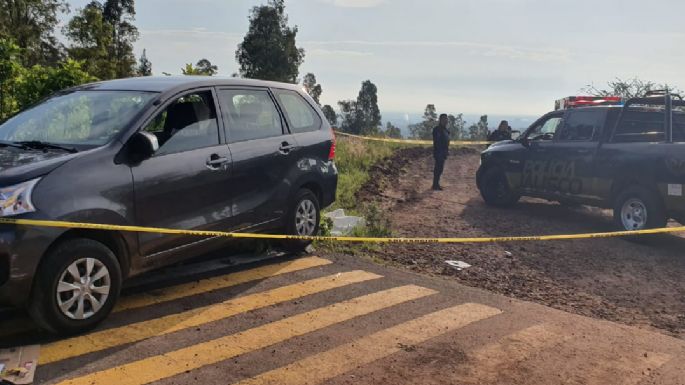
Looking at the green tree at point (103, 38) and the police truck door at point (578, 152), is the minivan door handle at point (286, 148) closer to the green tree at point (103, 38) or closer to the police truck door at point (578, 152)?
the police truck door at point (578, 152)

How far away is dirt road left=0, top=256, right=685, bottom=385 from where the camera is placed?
3799 millimetres

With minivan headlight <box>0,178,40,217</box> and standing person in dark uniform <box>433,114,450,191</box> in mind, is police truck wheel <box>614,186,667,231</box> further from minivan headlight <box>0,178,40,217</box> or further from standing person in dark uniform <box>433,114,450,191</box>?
minivan headlight <box>0,178,40,217</box>

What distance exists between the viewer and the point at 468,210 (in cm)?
1098

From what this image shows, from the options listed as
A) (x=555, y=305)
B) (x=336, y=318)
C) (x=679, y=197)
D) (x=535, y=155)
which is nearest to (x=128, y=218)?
(x=336, y=318)

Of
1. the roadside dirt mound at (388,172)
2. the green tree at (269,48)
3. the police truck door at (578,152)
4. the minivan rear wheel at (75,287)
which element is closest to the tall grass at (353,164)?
the roadside dirt mound at (388,172)

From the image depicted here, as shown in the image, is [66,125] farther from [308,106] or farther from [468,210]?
[468,210]

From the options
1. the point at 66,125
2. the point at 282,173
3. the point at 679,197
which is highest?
the point at 66,125

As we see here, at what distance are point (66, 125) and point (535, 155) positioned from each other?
26.7ft

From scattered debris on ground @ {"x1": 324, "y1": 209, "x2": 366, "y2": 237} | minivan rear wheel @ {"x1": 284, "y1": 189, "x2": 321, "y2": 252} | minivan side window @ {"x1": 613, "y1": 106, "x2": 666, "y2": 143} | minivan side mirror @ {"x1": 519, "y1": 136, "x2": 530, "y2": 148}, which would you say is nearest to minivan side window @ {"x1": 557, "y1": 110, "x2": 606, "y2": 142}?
minivan side window @ {"x1": 613, "y1": 106, "x2": 666, "y2": 143}

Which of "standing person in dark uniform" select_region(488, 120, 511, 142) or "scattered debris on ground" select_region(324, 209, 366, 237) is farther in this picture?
"standing person in dark uniform" select_region(488, 120, 511, 142)

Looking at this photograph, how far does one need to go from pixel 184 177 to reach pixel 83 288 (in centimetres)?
120

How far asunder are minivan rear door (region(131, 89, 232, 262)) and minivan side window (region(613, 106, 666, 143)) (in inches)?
252

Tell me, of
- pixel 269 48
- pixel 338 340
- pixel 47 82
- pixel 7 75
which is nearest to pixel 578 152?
pixel 338 340

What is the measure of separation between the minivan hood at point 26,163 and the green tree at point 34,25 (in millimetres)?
32851
